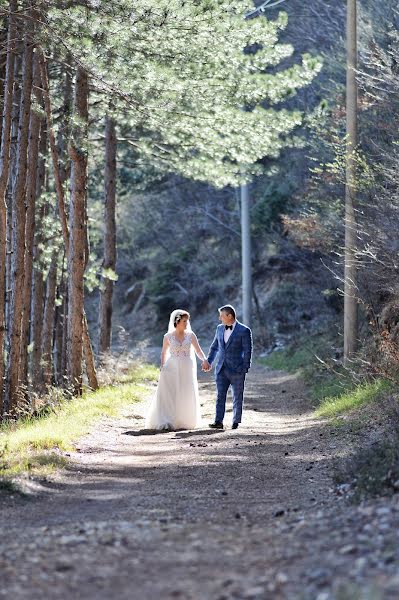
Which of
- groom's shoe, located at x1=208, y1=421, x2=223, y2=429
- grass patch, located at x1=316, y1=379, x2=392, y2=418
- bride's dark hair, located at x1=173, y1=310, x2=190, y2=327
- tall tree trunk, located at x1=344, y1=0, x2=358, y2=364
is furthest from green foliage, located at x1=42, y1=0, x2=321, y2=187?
groom's shoe, located at x1=208, y1=421, x2=223, y2=429

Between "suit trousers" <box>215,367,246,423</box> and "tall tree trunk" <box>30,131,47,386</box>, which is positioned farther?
"tall tree trunk" <box>30,131,47,386</box>

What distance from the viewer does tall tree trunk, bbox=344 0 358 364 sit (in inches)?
692

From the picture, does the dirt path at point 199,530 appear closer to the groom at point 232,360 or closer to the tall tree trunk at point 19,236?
the groom at point 232,360

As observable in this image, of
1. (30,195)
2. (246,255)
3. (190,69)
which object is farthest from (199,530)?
(246,255)

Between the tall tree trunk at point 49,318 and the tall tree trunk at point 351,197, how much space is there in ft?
26.3

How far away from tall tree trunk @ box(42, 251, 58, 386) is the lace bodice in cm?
776

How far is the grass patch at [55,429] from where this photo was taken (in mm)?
10969

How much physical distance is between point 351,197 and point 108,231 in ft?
30.2

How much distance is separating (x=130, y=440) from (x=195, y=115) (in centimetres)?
618

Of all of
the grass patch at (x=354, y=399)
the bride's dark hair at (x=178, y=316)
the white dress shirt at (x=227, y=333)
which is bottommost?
the grass patch at (x=354, y=399)

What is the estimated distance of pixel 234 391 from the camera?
15.7m

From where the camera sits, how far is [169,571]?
19.2ft

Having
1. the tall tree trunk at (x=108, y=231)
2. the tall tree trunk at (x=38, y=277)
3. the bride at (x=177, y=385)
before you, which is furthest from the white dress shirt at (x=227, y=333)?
the tall tree trunk at (x=38, y=277)

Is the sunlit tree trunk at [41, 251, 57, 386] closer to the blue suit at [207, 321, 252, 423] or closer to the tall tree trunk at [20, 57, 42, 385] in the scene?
the tall tree trunk at [20, 57, 42, 385]
